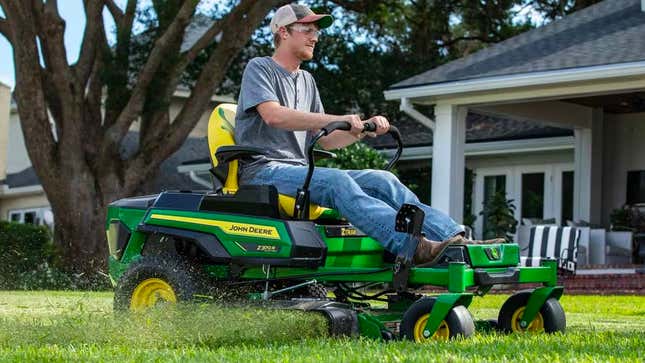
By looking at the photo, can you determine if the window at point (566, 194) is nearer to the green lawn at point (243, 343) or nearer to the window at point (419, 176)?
the window at point (419, 176)

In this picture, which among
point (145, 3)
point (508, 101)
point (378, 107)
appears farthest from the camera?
point (378, 107)

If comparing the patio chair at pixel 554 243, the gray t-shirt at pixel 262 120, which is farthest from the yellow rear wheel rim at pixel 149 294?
the patio chair at pixel 554 243

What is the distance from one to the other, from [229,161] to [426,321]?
5.04 feet

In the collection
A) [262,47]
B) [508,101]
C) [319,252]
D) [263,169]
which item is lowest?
[319,252]

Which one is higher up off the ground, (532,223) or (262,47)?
(262,47)

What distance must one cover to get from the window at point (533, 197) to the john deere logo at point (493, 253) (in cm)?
1495

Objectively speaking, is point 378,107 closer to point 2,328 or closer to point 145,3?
point 145,3

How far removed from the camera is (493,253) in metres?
6.00

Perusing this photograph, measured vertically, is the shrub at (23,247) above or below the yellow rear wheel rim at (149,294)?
below

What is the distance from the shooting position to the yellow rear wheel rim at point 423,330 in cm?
566

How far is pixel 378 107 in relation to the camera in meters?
26.1

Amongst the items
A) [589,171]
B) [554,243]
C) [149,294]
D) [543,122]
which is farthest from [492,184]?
[149,294]

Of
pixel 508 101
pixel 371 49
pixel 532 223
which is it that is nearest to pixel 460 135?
pixel 508 101

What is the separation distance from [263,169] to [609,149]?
13293 millimetres
